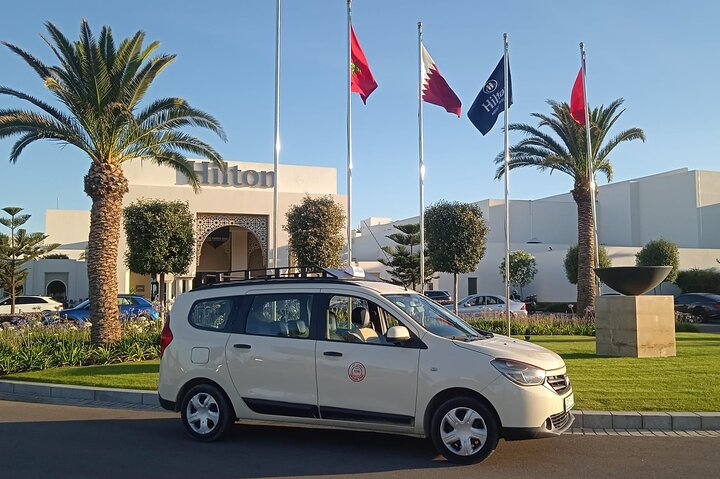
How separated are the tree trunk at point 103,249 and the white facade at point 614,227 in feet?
105

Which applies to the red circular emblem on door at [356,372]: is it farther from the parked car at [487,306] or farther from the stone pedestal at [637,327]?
the parked car at [487,306]

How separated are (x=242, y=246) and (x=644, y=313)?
33035mm

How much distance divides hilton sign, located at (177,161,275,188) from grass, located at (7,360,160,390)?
24.0 meters

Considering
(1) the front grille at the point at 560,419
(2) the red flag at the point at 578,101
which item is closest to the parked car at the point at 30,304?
(2) the red flag at the point at 578,101

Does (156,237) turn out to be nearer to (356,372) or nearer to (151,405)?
(151,405)

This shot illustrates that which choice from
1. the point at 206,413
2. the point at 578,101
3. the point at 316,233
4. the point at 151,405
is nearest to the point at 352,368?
the point at 206,413

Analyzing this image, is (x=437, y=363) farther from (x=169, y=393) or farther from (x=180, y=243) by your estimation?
(x=180, y=243)

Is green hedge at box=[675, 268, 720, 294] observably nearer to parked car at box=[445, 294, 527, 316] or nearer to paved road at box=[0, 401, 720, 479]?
parked car at box=[445, 294, 527, 316]

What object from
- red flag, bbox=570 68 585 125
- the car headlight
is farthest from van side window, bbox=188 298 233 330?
red flag, bbox=570 68 585 125

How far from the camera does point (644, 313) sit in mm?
13172

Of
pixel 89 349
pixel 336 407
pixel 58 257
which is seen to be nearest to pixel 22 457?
pixel 336 407

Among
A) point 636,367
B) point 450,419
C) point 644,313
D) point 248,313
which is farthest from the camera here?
point 644,313

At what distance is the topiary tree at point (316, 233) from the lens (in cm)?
2481

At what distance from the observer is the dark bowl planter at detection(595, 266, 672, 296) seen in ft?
43.2
